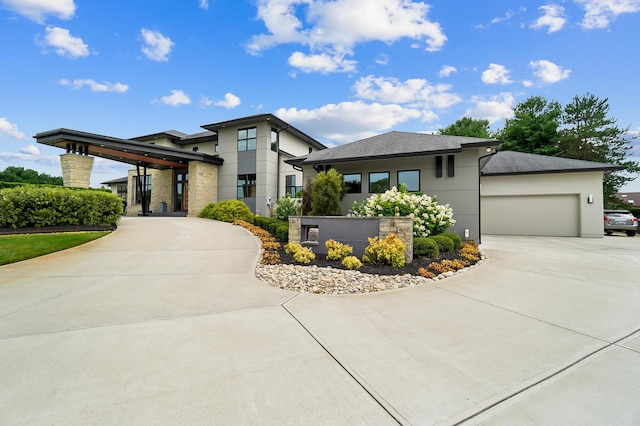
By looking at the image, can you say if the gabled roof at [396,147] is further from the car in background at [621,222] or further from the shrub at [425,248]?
the car in background at [621,222]

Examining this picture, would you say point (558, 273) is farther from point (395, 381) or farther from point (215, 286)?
point (215, 286)

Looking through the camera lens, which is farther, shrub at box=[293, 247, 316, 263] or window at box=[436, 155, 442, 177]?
window at box=[436, 155, 442, 177]

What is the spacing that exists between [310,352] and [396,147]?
10.5 m

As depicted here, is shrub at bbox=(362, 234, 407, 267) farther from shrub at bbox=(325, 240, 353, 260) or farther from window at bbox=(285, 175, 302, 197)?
window at bbox=(285, 175, 302, 197)

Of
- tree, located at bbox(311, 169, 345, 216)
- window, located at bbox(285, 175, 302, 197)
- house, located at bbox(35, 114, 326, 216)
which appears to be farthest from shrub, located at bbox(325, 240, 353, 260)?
window, located at bbox(285, 175, 302, 197)

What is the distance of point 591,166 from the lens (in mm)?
13125

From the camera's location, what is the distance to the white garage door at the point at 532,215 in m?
13.8

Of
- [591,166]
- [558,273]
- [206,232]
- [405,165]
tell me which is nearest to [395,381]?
[558,273]

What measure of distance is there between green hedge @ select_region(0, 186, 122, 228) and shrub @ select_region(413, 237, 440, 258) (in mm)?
11062

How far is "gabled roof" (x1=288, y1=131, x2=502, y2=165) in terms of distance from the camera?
33.5 feet

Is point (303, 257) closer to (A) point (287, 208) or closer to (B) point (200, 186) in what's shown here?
(A) point (287, 208)

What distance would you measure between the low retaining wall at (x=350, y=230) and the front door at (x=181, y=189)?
1433 cm

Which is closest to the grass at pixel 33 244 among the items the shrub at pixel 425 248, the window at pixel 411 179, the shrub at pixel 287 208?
the shrub at pixel 287 208

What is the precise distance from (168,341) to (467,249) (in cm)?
840
